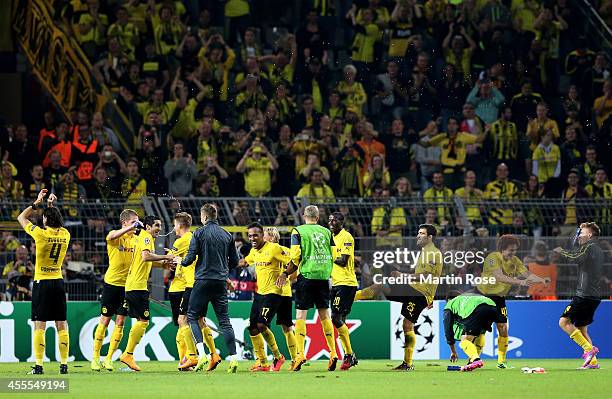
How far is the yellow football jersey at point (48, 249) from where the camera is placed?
18344 millimetres

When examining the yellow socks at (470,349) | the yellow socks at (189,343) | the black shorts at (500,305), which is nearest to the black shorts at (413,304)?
the black shorts at (500,305)

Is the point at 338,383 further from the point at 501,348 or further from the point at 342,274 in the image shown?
the point at 501,348

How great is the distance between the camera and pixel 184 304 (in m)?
19.2

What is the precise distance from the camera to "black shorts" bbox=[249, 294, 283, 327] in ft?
62.2

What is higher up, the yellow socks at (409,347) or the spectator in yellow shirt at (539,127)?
the spectator in yellow shirt at (539,127)

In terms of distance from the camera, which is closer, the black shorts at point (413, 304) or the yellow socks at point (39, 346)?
the yellow socks at point (39, 346)

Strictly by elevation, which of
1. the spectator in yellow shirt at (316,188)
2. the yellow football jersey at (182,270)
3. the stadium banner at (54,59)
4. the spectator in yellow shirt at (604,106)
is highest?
the stadium banner at (54,59)

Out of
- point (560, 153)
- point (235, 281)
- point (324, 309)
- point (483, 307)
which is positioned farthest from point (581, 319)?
point (560, 153)

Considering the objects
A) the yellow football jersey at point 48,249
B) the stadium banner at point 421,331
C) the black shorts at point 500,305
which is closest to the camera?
the yellow football jersey at point 48,249

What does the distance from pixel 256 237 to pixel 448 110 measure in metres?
10.1

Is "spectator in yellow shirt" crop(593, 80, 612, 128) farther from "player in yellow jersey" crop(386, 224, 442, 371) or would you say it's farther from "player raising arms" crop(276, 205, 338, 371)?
"player raising arms" crop(276, 205, 338, 371)

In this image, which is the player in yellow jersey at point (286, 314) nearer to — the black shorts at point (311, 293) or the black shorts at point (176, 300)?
the black shorts at point (311, 293)

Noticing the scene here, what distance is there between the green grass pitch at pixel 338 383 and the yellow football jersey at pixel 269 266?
117cm

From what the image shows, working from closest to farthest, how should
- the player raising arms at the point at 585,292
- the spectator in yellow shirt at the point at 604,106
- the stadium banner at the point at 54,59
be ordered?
A: the player raising arms at the point at 585,292 < the stadium banner at the point at 54,59 < the spectator in yellow shirt at the point at 604,106
